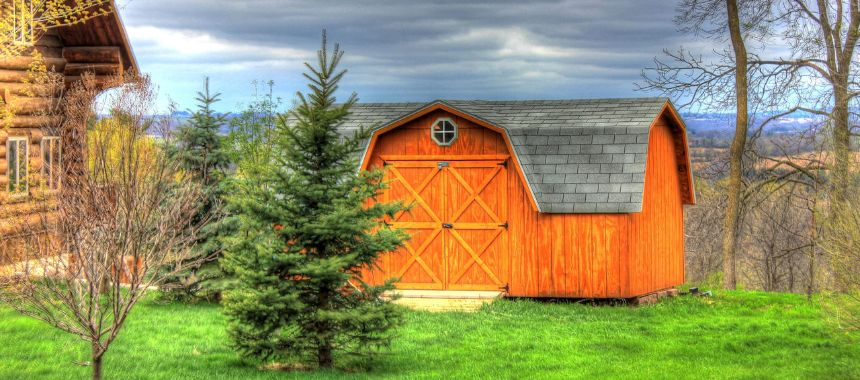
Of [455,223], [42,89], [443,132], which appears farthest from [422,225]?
[42,89]

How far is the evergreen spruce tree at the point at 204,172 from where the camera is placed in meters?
17.7

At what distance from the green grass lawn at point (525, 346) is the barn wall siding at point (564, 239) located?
68cm

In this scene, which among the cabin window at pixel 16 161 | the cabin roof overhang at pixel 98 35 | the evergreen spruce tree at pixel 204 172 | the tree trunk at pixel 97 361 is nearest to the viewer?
the tree trunk at pixel 97 361

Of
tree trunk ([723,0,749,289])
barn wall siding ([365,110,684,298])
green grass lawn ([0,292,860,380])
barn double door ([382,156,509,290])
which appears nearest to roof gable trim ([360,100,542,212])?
barn wall siding ([365,110,684,298])

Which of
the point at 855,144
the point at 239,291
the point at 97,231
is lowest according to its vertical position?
the point at 239,291

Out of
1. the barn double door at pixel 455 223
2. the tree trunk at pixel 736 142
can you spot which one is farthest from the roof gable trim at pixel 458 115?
the tree trunk at pixel 736 142

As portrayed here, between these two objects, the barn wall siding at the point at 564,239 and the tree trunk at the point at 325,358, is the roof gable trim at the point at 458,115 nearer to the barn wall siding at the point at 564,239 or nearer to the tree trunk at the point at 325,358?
the barn wall siding at the point at 564,239

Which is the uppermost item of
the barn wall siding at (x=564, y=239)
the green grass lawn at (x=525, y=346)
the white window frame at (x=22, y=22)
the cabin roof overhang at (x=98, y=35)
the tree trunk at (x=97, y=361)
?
the cabin roof overhang at (x=98, y=35)

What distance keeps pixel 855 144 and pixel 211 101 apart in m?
11.4

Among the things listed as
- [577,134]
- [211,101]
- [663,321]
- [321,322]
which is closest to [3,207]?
[211,101]

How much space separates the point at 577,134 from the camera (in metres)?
18.4

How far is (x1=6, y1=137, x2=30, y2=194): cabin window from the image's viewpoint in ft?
63.3

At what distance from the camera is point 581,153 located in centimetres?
1820

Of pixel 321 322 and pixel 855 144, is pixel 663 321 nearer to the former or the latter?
pixel 855 144
